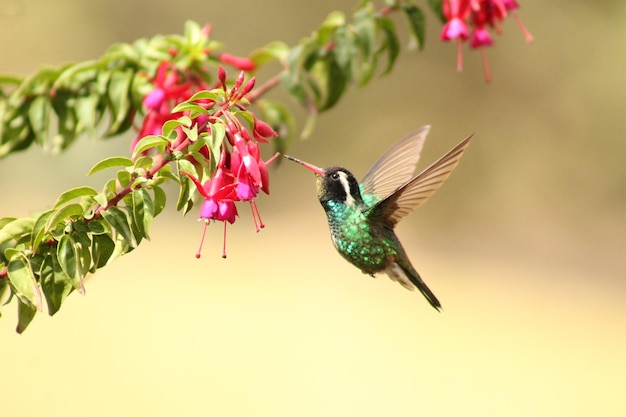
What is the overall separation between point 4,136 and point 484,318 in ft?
15.4

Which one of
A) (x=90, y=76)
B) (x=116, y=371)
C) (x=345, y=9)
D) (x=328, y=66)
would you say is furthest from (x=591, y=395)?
(x=90, y=76)

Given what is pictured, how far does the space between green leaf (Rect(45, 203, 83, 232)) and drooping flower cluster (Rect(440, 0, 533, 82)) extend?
895 millimetres

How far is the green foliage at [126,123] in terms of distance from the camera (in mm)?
1037

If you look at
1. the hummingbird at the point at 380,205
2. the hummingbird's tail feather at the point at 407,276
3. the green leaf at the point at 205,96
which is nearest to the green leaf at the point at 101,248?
the green leaf at the point at 205,96

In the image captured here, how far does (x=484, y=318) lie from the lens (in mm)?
5852

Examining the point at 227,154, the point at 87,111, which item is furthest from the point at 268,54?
the point at 227,154

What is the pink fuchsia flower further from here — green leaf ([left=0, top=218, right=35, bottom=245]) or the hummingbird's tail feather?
the hummingbird's tail feather

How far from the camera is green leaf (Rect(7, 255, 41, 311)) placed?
988mm

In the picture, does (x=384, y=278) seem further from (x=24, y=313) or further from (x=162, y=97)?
(x=24, y=313)

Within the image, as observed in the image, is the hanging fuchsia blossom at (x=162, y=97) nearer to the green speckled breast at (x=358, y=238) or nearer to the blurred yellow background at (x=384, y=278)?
the green speckled breast at (x=358, y=238)

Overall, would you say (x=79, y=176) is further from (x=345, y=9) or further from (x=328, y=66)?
(x=328, y=66)

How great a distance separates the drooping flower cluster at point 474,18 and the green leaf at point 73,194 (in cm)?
87

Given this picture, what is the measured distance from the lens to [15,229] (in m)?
1.06

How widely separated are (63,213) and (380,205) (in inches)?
25.9
